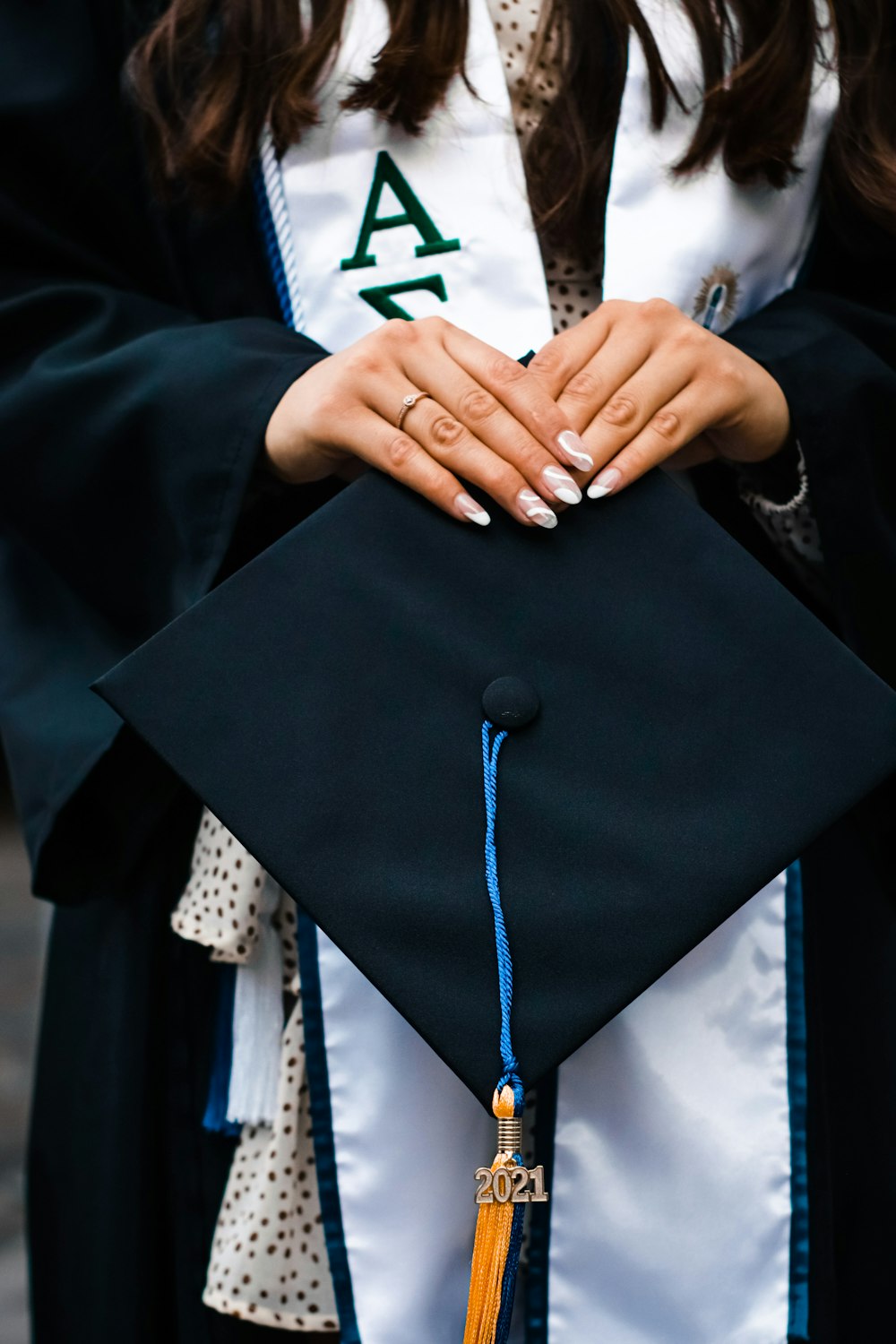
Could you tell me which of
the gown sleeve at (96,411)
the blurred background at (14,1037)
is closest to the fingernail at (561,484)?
the gown sleeve at (96,411)

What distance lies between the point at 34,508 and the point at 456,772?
17.7 inches

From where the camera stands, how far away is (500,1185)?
762 mm

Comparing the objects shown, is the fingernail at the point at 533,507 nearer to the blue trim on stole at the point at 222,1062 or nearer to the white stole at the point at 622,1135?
the white stole at the point at 622,1135

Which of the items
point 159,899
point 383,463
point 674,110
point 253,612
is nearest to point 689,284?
point 674,110

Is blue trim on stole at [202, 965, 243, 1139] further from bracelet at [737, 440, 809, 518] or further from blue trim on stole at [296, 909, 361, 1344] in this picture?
bracelet at [737, 440, 809, 518]

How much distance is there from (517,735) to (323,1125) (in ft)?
1.24

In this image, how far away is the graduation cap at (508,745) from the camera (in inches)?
30.3

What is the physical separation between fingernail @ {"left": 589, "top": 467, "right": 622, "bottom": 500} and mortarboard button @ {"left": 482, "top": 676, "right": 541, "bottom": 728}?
14 centimetres

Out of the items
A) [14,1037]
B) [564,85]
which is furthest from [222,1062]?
[14,1037]

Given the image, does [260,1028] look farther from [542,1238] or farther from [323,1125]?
[542,1238]

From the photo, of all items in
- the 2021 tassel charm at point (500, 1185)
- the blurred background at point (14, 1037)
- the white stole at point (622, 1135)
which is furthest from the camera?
the blurred background at point (14, 1037)

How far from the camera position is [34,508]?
102 centimetres

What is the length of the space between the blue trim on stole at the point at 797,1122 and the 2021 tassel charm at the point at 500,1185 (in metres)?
0.28

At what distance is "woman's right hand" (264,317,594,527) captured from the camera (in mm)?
818
